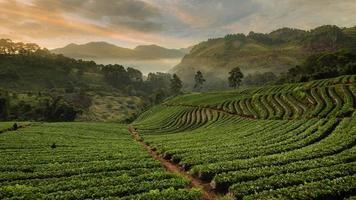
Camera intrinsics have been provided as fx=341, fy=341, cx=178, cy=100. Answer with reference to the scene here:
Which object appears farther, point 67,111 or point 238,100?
point 67,111

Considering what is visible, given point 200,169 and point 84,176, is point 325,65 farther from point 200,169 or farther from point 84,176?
point 84,176

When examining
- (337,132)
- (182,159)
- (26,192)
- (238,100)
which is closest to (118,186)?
(26,192)

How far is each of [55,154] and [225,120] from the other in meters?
51.3

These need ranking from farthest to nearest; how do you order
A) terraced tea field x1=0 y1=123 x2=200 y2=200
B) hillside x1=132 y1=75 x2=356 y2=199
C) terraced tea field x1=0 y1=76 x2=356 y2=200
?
terraced tea field x1=0 y1=123 x2=200 y2=200
terraced tea field x1=0 y1=76 x2=356 y2=200
hillside x1=132 y1=75 x2=356 y2=199

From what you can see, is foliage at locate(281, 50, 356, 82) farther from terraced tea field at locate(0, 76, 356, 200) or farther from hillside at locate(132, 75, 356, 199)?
terraced tea field at locate(0, 76, 356, 200)

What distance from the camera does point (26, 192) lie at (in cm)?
2469

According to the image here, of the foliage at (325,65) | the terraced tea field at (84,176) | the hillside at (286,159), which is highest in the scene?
the foliage at (325,65)

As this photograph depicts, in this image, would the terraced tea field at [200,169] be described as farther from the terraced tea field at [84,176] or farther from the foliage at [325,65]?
the foliage at [325,65]

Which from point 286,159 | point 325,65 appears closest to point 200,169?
point 286,159

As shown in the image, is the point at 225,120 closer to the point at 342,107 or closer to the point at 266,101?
the point at 266,101

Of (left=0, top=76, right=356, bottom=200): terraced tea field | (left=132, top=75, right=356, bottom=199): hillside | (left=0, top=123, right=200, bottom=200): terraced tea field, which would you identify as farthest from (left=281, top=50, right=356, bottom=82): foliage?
(left=0, top=123, right=200, bottom=200): terraced tea field

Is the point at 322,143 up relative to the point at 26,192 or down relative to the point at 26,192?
up

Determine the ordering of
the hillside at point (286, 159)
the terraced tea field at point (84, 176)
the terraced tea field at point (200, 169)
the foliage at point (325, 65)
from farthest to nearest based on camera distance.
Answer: the foliage at point (325, 65)
the terraced tea field at point (84, 176)
the terraced tea field at point (200, 169)
the hillside at point (286, 159)

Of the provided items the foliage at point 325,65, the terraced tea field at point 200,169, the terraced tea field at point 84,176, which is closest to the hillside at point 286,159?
the terraced tea field at point 200,169
